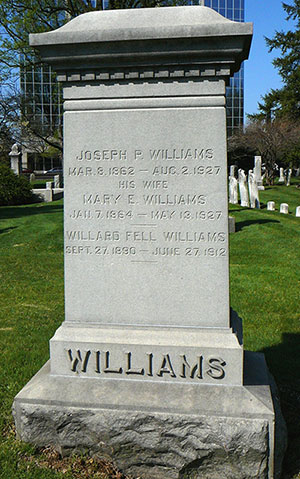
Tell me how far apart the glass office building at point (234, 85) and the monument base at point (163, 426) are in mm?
68147

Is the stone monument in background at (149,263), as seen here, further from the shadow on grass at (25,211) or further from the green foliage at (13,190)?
the green foliage at (13,190)

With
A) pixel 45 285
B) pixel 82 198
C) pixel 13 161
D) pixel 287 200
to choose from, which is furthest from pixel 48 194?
pixel 82 198

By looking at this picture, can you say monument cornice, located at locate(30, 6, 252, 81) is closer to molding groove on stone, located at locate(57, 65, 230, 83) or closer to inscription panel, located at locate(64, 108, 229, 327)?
molding groove on stone, located at locate(57, 65, 230, 83)

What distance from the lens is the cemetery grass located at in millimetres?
3467

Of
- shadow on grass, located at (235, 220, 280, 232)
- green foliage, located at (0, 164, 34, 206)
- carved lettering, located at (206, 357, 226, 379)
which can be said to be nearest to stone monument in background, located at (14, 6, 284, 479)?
carved lettering, located at (206, 357, 226, 379)

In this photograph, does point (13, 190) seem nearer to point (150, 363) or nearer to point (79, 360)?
point (79, 360)

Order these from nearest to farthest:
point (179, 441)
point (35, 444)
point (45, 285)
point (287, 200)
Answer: point (179, 441) < point (35, 444) < point (45, 285) < point (287, 200)

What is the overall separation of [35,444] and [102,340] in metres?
0.87

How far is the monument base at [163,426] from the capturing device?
3.24 m

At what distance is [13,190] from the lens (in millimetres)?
24672

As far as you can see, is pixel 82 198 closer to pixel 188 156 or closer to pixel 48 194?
pixel 188 156

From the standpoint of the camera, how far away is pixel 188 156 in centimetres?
351

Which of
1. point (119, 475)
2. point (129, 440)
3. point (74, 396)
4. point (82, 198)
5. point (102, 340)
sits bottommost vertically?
point (119, 475)

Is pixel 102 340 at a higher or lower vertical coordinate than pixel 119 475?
higher
